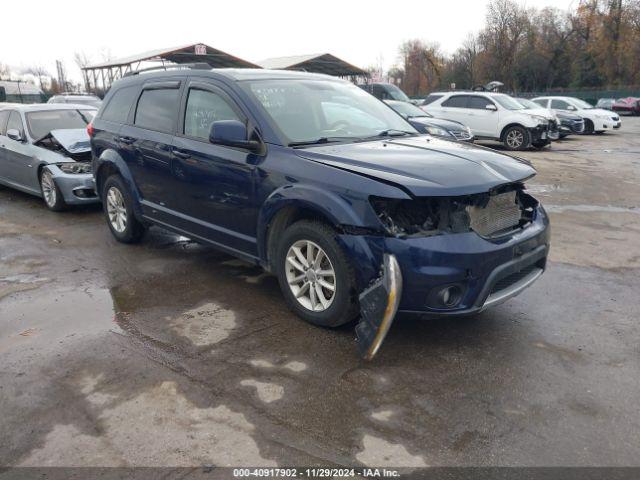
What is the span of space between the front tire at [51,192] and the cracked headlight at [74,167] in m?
0.19

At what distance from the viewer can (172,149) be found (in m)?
4.92

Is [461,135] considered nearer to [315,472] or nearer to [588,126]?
[315,472]

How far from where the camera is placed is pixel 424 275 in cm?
330

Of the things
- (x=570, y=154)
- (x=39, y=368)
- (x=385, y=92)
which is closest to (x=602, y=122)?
(x=570, y=154)

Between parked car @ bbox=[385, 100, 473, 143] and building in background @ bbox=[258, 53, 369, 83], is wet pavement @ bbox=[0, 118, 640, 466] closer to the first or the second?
parked car @ bbox=[385, 100, 473, 143]

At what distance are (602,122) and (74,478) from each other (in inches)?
947

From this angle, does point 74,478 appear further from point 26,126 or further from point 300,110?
point 26,126

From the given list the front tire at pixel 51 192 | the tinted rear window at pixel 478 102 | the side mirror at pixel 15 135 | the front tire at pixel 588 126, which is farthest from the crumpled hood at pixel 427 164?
the front tire at pixel 588 126

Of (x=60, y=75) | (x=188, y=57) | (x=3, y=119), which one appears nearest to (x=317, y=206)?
(x=3, y=119)

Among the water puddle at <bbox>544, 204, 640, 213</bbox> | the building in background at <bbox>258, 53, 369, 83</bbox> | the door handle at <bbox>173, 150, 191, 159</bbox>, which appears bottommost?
the water puddle at <bbox>544, 204, 640, 213</bbox>

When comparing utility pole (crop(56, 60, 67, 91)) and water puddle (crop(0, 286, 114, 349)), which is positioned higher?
utility pole (crop(56, 60, 67, 91))

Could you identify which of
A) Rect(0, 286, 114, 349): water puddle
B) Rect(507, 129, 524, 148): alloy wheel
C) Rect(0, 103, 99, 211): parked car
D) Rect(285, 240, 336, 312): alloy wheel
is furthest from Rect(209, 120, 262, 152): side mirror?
Rect(507, 129, 524, 148): alloy wheel

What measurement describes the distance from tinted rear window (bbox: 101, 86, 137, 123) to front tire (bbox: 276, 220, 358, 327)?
2.86 m

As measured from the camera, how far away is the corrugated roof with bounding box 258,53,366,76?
30609mm
